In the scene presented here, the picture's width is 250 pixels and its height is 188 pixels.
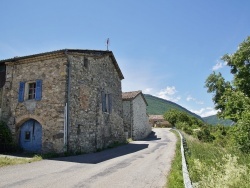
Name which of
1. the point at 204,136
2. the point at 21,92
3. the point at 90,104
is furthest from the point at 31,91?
the point at 204,136

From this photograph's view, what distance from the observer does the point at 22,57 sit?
14.3 meters

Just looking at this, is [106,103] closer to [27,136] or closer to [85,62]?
[85,62]

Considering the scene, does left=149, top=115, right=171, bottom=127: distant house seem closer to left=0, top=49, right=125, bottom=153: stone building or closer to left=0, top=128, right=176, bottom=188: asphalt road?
left=0, top=49, right=125, bottom=153: stone building

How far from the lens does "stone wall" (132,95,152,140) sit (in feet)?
84.4

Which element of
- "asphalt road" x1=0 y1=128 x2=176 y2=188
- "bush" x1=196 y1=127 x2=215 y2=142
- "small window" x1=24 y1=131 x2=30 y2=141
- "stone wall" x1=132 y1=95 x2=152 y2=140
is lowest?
"asphalt road" x1=0 y1=128 x2=176 y2=188

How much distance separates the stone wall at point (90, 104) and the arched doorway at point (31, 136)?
6.72 ft

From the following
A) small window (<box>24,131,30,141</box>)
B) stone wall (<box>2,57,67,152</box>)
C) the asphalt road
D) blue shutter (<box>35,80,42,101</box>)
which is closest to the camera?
the asphalt road

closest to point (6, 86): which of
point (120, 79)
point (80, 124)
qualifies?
point (80, 124)

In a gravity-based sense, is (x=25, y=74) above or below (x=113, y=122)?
above

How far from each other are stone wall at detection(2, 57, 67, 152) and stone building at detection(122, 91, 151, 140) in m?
12.8

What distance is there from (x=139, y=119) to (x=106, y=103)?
11.0 m

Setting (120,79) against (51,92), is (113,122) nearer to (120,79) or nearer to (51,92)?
(120,79)

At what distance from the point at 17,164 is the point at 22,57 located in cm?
748

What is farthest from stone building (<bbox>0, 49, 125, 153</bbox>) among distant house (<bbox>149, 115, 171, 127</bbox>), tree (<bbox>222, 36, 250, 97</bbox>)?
distant house (<bbox>149, 115, 171, 127</bbox>)
